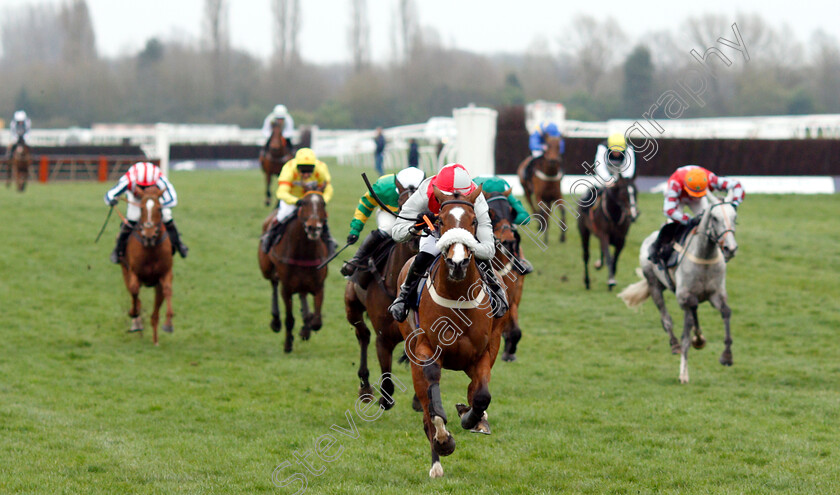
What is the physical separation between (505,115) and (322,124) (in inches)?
1267

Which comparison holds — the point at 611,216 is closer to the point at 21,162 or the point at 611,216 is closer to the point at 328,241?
the point at 328,241

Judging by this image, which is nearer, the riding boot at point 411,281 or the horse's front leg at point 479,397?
the horse's front leg at point 479,397

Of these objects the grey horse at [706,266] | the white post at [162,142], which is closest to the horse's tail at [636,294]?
the grey horse at [706,266]

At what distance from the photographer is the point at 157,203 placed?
33.2ft

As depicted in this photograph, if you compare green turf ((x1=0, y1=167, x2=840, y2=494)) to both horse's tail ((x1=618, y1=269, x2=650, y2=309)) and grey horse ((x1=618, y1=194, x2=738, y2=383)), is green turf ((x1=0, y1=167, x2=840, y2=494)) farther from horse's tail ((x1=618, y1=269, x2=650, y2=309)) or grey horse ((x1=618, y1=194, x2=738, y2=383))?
horse's tail ((x1=618, y1=269, x2=650, y2=309))

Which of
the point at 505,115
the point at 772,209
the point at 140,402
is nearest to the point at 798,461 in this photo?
the point at 140,402

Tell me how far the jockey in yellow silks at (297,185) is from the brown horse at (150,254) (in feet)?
3.79

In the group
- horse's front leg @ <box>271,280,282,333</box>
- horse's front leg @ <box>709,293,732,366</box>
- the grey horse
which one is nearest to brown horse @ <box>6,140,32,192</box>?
horse's front leg @ <box>271,280,282,333</box>

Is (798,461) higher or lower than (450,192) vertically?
lower

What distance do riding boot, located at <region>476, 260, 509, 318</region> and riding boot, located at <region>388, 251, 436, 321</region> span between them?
336mm

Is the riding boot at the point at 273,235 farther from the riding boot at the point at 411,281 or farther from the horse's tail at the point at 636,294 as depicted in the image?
the riding boot at the point at 411,281

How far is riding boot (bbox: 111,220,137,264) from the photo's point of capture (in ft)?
34.7

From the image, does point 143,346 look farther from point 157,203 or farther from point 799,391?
point 799,391

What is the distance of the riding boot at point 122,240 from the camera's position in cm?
1059
